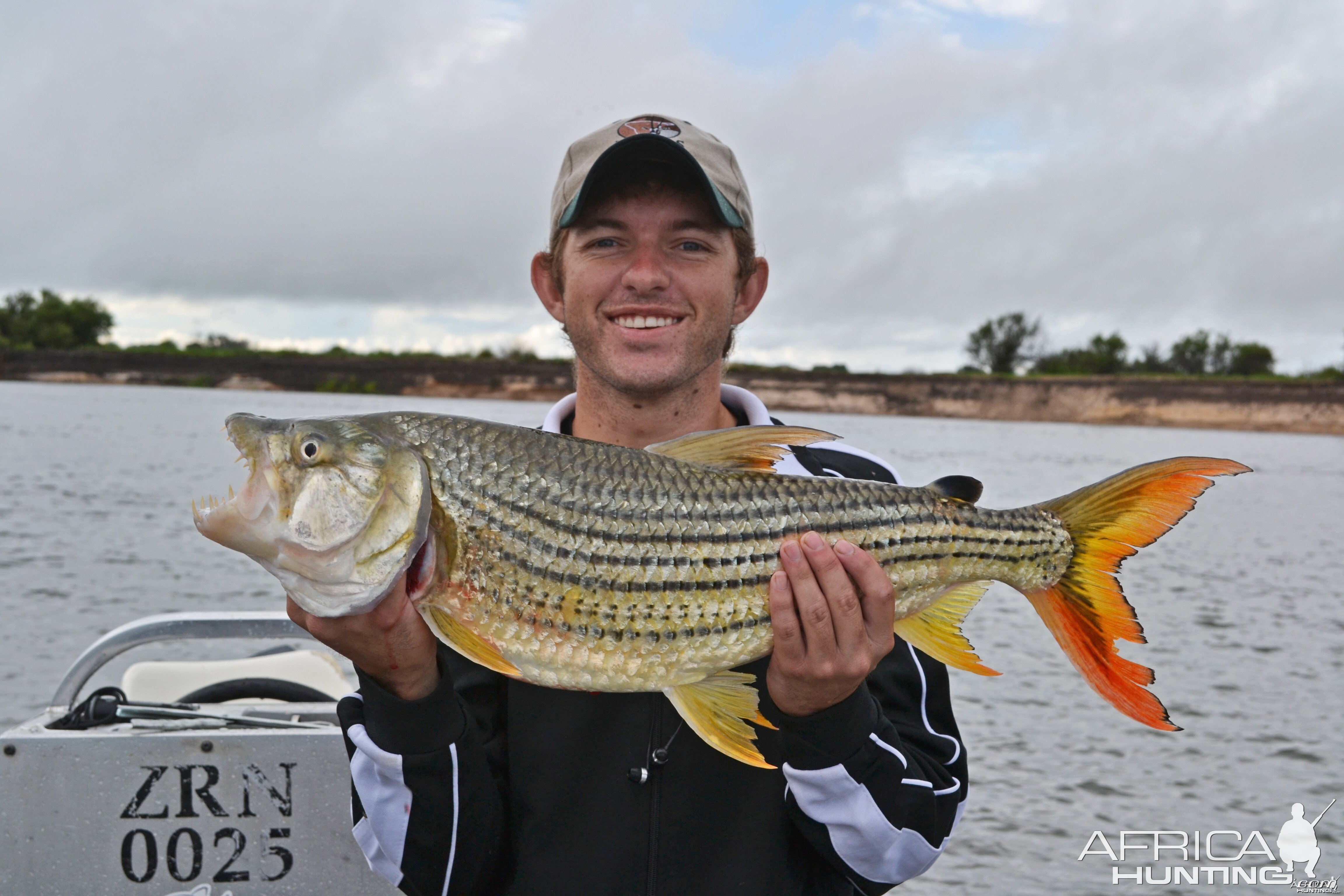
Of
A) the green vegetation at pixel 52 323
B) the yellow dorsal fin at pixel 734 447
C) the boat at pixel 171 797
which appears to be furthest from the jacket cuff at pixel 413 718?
the green vegetation at pixel 52 323

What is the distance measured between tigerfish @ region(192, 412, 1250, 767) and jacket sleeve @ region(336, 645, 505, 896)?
0.34 m

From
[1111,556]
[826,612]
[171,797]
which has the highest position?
[1111,556]

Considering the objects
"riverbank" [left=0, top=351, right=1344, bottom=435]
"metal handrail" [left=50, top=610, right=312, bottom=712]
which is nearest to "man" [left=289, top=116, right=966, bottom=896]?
"metal handrail" [left=50, top=610, right=312, bottom=712]

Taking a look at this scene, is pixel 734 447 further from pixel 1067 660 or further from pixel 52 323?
pixel 52 323

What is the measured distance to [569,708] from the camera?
121 inches

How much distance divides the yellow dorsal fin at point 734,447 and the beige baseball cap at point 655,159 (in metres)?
0.99

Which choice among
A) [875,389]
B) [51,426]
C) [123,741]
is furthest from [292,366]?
[123,741]

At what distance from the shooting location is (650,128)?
3588 mm

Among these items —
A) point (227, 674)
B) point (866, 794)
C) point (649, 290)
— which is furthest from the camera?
point (227, 674)

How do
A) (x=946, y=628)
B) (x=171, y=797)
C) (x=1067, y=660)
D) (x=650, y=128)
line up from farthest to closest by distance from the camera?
1. (x=1067, y=660)
2. (x=171, y=797)
3. (x=650, y=128)
4. (x=946, y=628)

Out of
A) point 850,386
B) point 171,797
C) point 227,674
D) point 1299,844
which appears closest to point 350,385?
point 850,386

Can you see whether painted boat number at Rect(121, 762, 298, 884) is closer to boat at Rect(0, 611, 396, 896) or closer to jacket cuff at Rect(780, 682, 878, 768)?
boat at Rect(0, 611, 396, 896)

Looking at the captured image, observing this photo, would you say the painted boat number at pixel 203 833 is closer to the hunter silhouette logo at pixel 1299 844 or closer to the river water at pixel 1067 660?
the river water at pixel 1067 660

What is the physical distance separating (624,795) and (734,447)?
1088 mm
